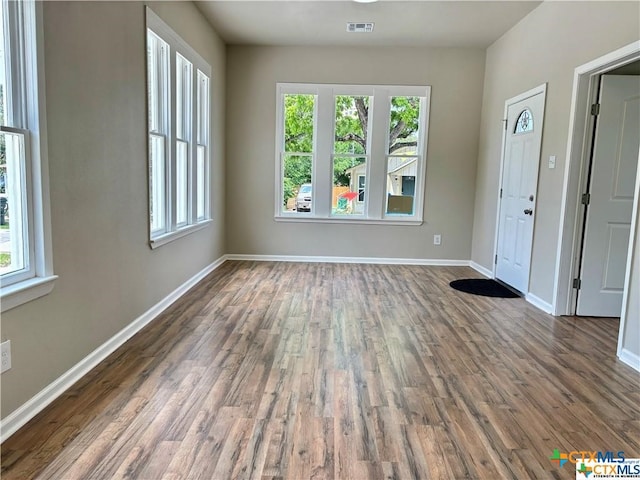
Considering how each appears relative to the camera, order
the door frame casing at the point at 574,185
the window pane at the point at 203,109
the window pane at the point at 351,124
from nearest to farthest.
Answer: the door frame casing at the point at 574,185 < the window pane at the point at 203,109 < the window pane at the point at 351,124

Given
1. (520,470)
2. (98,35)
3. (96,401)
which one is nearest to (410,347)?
(520,470)

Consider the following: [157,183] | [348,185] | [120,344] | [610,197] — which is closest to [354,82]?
[348,185]

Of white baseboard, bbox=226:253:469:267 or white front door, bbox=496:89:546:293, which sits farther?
white baseboard, bbox=226:253:469:267

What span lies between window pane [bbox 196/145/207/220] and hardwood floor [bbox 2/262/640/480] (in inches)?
62.6

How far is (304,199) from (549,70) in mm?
3342

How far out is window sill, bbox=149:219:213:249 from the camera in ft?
11.5

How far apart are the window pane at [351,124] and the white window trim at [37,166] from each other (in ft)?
14.0

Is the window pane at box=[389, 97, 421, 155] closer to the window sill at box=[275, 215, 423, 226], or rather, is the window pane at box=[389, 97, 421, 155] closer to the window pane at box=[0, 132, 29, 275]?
the window sill at box=[275, 215, 423, 226]

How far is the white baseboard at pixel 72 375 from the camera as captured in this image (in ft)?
6.22

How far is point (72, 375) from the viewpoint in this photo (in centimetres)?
236

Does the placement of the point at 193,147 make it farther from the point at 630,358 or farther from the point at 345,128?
the point at 630,358

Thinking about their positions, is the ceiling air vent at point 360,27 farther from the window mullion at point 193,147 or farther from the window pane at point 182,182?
the window pane at point 182,182
